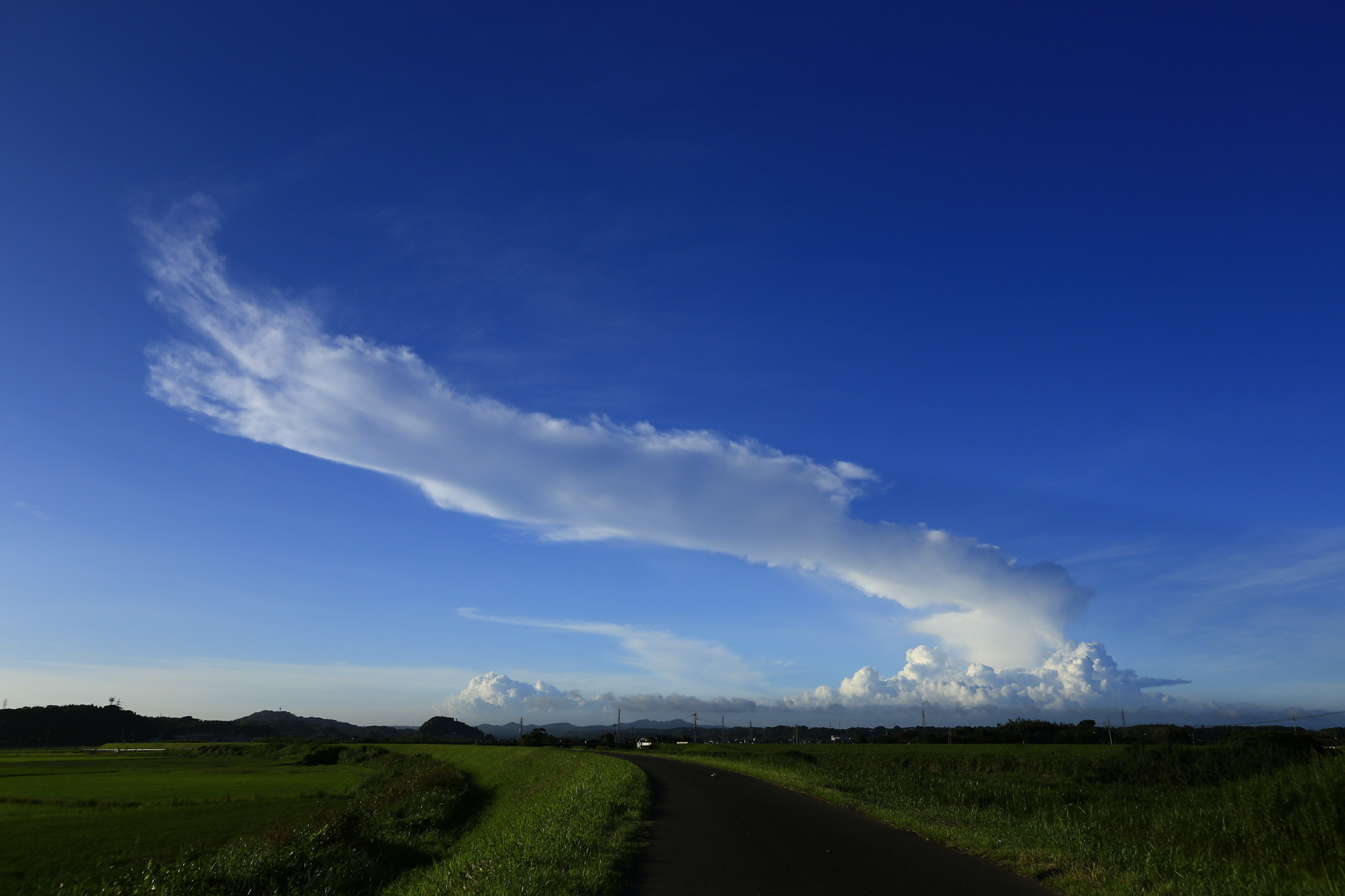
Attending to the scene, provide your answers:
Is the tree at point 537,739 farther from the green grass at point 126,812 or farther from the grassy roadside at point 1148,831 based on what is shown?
the grassy roadside at point 1148,831

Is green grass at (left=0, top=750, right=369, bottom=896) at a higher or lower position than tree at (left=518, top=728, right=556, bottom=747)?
higher

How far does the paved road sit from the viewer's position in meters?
11.2

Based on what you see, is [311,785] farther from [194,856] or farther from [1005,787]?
[1005,787]

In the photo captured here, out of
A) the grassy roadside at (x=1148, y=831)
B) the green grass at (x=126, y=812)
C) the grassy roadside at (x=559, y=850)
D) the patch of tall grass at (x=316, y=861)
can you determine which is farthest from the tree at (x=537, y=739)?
the grassy roadside at (x=1148, y=831)

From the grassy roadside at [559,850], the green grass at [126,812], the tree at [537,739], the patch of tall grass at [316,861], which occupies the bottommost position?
the tree at [537,739]

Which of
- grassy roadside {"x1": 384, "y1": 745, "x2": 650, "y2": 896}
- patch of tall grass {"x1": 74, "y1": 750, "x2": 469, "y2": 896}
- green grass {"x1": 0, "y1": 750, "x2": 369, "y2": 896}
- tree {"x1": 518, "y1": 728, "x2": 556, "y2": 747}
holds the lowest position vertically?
tree {"x1": 518, "y1": 728, "x2": 556, "y2": 747}

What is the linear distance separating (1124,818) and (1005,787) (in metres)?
9.82

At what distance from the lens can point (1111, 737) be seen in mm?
110250

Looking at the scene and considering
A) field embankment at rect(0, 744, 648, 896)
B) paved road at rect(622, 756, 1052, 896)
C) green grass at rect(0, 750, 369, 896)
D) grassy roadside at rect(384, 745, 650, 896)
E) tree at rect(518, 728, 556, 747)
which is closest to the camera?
paved road at rect(622, 756, 1052, 896)

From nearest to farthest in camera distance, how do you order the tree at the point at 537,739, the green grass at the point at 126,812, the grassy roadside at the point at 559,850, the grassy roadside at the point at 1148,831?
the grassy roadside at the point at 1148,831
the grassy roadside at the point at 559,850
the green grass at the point at 126,812
the tree at the point at 537,739

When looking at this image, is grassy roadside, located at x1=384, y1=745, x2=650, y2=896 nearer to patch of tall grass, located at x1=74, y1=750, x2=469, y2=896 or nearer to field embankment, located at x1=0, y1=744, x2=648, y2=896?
field embankment, located at x1=0, y1=744, x2=648, y2=896

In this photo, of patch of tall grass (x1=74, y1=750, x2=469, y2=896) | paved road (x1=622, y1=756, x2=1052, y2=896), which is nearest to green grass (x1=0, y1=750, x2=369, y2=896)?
patch of tall grass (x1=74, y1=750, x2=469, y2=896)

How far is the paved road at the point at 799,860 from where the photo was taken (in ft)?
36.7

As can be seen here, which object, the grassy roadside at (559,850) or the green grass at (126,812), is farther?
the green grass at (126,812)
